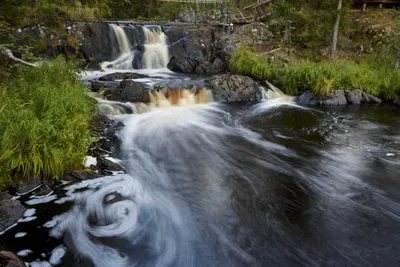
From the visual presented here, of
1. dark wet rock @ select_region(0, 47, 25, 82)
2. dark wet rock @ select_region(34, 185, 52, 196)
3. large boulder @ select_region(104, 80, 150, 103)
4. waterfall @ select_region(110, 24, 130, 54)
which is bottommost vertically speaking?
dark wet rock @ select_region(34, 185, 52, 196)

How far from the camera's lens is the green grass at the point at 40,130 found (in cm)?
478

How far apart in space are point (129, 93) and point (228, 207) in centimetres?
643

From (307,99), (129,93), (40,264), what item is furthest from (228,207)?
(307,99)

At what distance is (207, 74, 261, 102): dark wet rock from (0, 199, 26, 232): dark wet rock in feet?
27.6

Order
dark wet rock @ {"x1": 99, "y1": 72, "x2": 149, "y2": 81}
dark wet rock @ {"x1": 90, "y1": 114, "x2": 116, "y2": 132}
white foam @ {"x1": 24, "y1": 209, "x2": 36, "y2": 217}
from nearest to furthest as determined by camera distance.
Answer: white foam @ {"x1": 24, "y1": 209, "x2": 36, "y2": 217} → dark wet rock @ {"x1": 90, "y1": 114, "x2": 116, "y2": 132} → dark wet rock @ {"x1": 99, "y1": 72, "x2": 149, "y2": 81}

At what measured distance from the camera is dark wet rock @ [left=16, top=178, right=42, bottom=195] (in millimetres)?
4746

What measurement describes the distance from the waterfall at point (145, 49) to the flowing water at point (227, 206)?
7.18 metres

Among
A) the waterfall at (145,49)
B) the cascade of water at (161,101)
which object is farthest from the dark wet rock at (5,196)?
the waterfall at (145,49)

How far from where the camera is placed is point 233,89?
12.0 meters

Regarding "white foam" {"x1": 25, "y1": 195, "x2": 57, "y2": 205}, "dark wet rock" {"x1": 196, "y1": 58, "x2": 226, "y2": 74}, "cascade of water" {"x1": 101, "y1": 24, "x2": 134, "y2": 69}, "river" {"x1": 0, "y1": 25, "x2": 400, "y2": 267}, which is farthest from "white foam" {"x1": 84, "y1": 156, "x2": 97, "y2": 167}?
"dark wet rock" {"x1": 196, "y1": 58, "x2": 226, "y2": 74}

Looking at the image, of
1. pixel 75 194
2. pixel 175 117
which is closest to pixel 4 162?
pixel 75 194

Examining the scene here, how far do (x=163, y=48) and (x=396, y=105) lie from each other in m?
11.0

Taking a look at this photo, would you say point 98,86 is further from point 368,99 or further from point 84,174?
point 368,99

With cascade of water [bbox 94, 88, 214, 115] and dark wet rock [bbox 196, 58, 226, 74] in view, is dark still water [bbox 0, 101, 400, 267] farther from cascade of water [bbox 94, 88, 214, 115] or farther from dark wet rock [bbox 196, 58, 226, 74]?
dark wet rock [bbox 196, 58, 226, 74]
